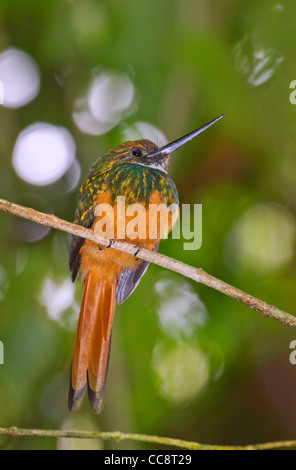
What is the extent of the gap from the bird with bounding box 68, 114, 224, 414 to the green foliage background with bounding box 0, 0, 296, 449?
454 mm

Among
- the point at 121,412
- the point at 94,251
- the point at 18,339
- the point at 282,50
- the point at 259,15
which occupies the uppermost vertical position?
the point at 259,15

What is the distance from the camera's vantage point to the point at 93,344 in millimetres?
1743

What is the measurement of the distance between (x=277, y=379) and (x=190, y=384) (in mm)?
480

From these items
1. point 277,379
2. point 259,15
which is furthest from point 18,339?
point 259,15

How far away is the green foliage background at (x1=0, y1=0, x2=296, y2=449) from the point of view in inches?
97.6

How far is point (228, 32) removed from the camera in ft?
10.00

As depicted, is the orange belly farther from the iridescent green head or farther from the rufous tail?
the rufous tail

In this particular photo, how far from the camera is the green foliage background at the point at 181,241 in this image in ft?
8.13

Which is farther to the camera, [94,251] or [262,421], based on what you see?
[262,421]

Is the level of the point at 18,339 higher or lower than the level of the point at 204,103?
lower

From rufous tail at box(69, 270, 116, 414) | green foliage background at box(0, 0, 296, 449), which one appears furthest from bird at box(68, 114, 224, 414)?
green foliage background at box(0, 0, 296, 449)

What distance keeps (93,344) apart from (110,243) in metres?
0.35

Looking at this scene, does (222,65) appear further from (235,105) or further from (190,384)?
(190,384)

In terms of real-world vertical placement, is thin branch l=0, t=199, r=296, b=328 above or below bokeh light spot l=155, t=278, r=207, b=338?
below
